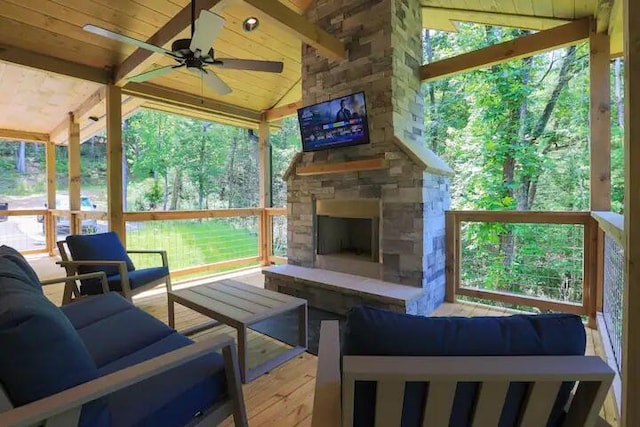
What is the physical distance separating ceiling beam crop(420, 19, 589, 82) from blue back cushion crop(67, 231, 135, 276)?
3862 mm

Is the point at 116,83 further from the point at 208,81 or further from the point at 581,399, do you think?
the point at 581,399

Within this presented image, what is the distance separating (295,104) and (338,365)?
484 cm

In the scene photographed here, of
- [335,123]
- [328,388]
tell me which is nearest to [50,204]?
[335,123]

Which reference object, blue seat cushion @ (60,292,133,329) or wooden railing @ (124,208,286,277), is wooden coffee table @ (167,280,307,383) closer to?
blue seat cushion @ (60,292,133,329)

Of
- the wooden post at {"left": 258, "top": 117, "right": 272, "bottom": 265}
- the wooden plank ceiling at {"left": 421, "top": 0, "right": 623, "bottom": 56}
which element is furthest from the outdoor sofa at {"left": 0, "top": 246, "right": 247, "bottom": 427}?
the wooden post at {"left": 258, "top": 117, "right": 272, "bottom": 265}

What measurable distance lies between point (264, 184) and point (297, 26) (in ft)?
10.1

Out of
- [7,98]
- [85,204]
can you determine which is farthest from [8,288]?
[85,204]

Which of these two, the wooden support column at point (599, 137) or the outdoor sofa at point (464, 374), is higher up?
the wooden support column at point (599, 137)

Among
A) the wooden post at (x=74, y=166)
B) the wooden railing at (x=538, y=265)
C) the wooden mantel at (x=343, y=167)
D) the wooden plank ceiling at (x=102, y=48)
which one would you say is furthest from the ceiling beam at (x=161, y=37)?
the wooden railing at (x=538, y=265)

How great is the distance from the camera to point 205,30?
231cm

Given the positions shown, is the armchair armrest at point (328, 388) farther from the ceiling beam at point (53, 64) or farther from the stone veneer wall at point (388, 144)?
the ceiling beam at point (53, 64)

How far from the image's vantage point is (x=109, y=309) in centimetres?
207

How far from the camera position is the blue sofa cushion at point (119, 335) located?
5.07 feet

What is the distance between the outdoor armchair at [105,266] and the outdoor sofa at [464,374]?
2644 millimetres
